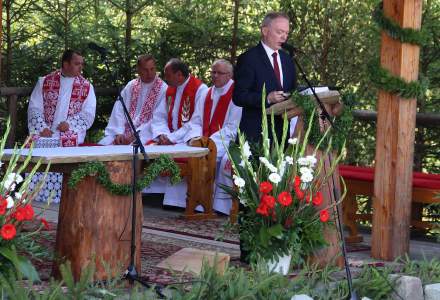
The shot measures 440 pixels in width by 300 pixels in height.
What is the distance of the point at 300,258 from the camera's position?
6746 millimetres

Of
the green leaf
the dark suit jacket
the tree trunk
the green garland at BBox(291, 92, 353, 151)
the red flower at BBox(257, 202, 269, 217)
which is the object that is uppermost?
the tree trunk

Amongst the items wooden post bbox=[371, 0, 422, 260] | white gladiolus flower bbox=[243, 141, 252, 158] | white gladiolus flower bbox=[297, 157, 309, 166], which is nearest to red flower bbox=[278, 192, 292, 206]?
white gladiolus flower bbox=[297, 157, 309, 166]

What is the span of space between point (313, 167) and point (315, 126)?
0.89 feet

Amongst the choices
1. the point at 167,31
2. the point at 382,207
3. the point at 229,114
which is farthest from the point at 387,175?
the point at 167,31

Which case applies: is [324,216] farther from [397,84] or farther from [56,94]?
[56,94]

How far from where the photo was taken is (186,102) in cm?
1083

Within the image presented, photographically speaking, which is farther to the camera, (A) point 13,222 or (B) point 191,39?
(B) point 191,39

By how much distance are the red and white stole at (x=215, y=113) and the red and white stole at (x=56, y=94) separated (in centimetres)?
132

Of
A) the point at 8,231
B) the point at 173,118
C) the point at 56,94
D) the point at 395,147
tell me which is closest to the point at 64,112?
the point at 56,94

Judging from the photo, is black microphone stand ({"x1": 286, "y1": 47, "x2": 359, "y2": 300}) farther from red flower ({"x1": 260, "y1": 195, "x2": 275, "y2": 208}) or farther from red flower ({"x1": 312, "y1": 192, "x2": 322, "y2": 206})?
red flower ({"x1": 260, "y1": 195, "x2": 275, "y2": 208})

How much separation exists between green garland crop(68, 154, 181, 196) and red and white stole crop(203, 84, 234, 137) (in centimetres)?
362

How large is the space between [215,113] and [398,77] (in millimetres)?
3103

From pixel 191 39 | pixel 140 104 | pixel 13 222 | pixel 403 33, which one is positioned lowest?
pixel 13 222

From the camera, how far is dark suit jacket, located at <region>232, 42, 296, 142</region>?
719 cm
